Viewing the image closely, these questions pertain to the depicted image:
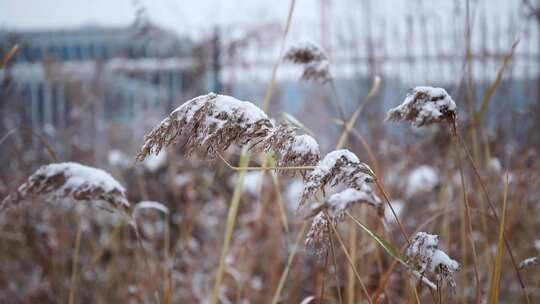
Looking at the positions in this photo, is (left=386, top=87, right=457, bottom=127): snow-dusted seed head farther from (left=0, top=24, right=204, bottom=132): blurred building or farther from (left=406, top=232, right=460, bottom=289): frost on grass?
(left=0, top=24, right=204, bottom=132): blurred building

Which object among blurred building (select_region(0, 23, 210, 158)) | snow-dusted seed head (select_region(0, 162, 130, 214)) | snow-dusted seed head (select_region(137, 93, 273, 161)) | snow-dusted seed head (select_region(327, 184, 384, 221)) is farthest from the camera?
blurred building (select_region(0, 23, 210, 158))

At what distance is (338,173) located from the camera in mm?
717

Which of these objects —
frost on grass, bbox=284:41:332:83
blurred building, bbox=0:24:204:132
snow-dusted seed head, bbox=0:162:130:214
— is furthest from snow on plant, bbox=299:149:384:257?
blurred building, bbox=0:24:204:132

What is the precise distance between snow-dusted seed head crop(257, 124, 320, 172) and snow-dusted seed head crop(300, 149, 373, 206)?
0.12 ft

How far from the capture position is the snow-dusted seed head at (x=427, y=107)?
2.49ft

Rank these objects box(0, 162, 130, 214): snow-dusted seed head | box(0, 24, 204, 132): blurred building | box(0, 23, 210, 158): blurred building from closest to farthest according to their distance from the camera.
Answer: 1. box(0, 162, 130, 214): snow-dusted seed head
2. box(0, 23, 210, 158): blurred building
3. box(0, 24, 204, 132): blurred building

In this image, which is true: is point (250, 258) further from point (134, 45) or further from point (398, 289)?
point (134, 45)

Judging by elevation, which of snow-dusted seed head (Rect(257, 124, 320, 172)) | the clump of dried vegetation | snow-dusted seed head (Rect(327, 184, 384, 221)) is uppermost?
snow-dusted seed head (Rect(257, 124, 320, 172))

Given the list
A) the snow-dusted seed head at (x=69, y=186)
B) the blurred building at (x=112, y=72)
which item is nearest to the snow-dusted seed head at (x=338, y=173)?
the snow-dusted seed head at (x=69, y=186)

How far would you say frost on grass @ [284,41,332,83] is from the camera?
4.32 ft

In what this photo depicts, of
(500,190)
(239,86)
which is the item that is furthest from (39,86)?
(500,190)

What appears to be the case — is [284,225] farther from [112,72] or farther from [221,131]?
[112,72]

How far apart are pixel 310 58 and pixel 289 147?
2.08 feet

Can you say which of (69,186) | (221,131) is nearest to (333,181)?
(221,131)
